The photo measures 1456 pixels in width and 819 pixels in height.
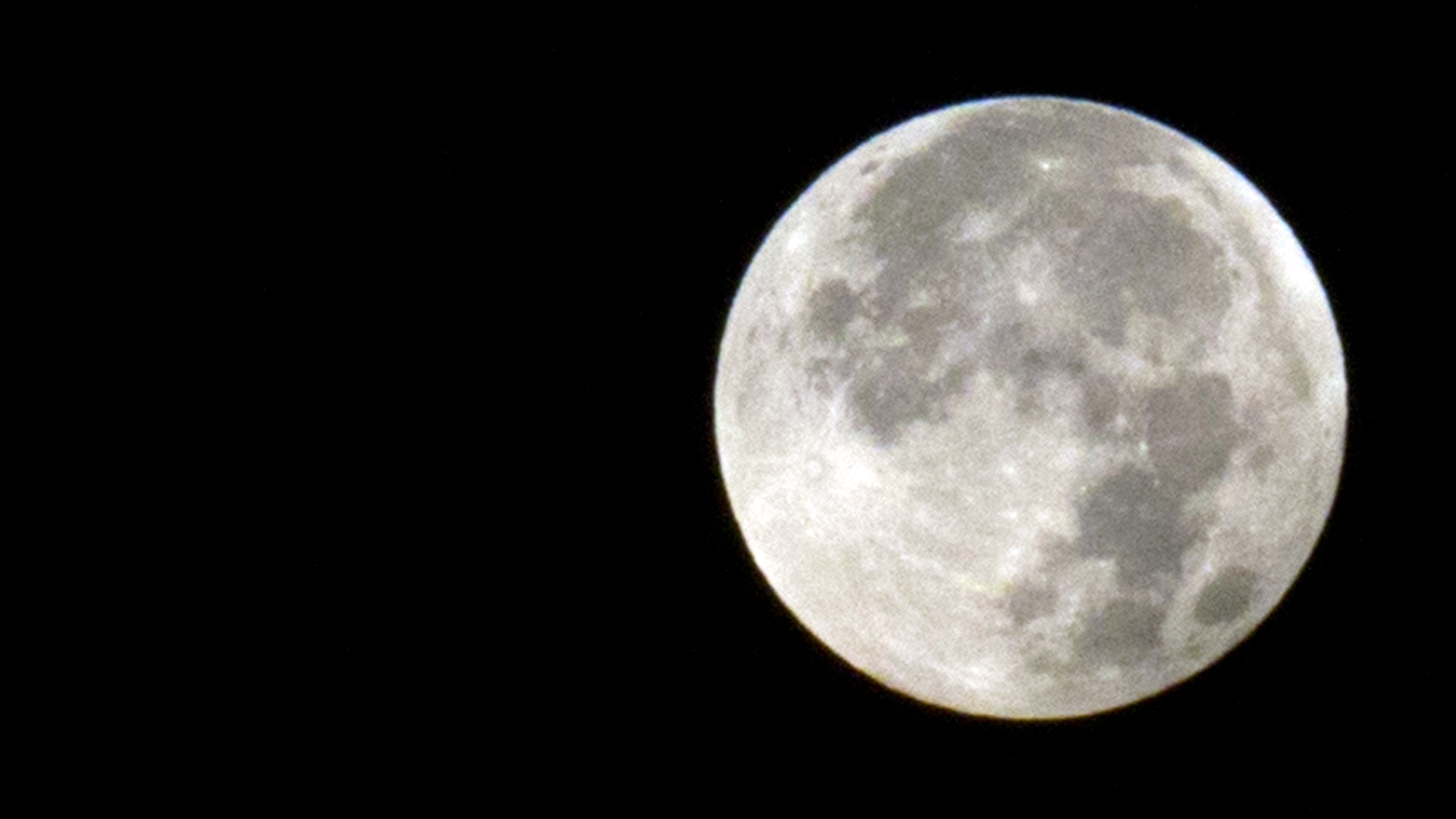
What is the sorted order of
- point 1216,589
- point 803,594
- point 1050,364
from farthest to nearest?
1. point 803,594
2. point 1216,589
3. point 1050,364

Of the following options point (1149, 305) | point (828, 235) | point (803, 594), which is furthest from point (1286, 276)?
point (803, 594)

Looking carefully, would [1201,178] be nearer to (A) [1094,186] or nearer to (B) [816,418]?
(A) [1094,186]

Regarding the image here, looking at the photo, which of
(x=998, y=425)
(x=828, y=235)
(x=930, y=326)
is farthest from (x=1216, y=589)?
(x=828, y=235)

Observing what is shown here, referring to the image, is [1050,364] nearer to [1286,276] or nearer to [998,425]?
[998,425]

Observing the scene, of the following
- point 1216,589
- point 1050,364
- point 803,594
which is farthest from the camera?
point 803,594

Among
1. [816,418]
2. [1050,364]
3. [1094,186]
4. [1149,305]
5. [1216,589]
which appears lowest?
[1216,589]

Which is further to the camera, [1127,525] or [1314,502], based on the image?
[1314,502]

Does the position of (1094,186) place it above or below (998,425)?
above
